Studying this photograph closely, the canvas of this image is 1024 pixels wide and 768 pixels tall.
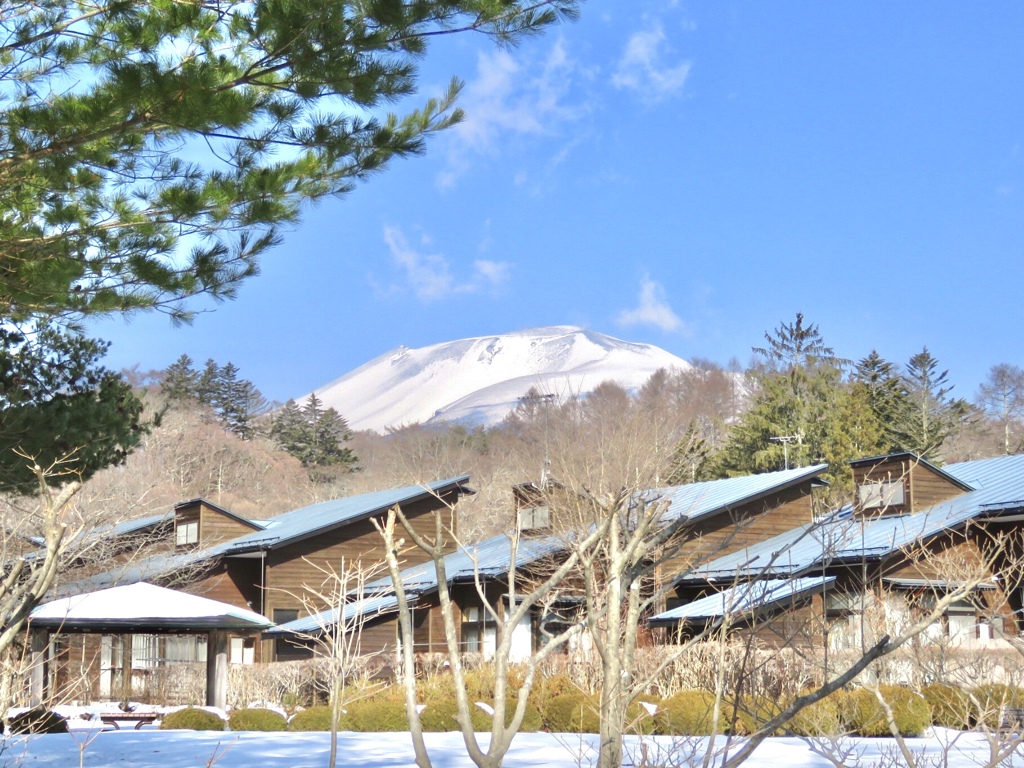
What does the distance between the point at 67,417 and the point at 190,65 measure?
5.46 m

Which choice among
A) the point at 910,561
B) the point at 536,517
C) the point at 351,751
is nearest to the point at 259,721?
the point at 351,751

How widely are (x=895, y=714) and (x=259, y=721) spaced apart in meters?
8.86

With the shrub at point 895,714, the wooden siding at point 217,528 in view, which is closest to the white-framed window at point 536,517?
the wooden siding at point 217,528

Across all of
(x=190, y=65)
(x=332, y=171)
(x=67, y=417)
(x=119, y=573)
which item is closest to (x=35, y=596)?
(x=190, y=65)

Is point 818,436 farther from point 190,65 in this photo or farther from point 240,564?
point 190,65

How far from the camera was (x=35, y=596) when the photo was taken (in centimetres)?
470

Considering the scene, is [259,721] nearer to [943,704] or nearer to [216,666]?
[216,666]

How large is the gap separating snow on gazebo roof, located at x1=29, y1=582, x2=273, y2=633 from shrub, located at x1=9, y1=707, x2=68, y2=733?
3.38 m

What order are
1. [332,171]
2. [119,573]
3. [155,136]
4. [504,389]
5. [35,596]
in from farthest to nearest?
[504,389] < [119,573] < [332,171] < [155,136] < [35,596]

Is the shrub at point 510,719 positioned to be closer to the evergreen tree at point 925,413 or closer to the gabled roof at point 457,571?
the gabled roof at point 457,571

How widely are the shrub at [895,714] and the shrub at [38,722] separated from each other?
9.85 m

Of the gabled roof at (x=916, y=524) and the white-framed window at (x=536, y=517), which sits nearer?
the gabled roof at (x=916, y=524)

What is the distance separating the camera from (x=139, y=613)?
18562mm

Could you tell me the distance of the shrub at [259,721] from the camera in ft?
52.7
